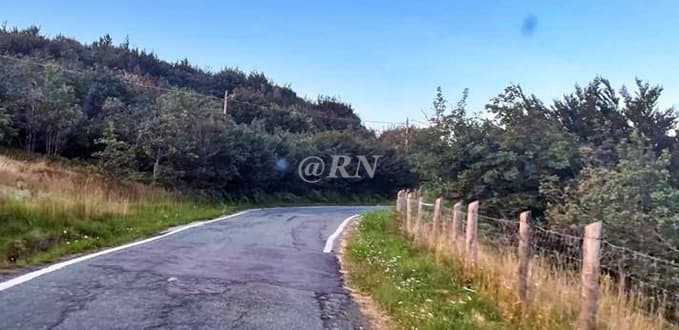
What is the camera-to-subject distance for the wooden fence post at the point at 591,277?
5254mm

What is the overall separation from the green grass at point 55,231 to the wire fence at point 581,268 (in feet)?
19.8

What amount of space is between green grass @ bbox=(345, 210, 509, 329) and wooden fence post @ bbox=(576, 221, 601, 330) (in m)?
0.96

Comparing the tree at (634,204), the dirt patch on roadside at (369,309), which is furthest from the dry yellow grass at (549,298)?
the tree at (634,204)

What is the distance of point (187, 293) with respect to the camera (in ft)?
22.3

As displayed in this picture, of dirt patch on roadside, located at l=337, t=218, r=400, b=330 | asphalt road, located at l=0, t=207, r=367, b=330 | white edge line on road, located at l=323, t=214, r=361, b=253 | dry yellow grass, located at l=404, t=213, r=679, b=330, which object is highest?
dry yellow grass, located at l=404, t=213, r=679, b=330

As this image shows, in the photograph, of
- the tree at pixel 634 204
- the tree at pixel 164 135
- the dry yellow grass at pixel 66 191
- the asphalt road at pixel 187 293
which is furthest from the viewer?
the tree at pixel 164 135

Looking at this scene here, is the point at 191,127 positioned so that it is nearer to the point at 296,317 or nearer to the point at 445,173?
the point at 445,173

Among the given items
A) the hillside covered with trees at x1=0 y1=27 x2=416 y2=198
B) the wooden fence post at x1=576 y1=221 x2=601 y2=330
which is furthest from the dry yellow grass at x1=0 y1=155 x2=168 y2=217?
the wooden fence post at x1=576 y1=221 x2=601 y2=330

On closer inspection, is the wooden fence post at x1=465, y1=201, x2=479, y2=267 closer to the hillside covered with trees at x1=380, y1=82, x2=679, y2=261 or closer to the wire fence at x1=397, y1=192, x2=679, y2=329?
the wire fence at x1=397, y1=192, x2=679, y2=329

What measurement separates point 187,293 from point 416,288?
2.80m

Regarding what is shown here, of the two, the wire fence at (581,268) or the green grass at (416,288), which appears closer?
the wire fence at (581,268)

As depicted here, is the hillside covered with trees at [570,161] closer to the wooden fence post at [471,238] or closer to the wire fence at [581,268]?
the wire fence at [581,268]

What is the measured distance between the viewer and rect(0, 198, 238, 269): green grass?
9109 mm

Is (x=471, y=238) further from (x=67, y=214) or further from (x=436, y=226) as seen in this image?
(x=67, y=214)
